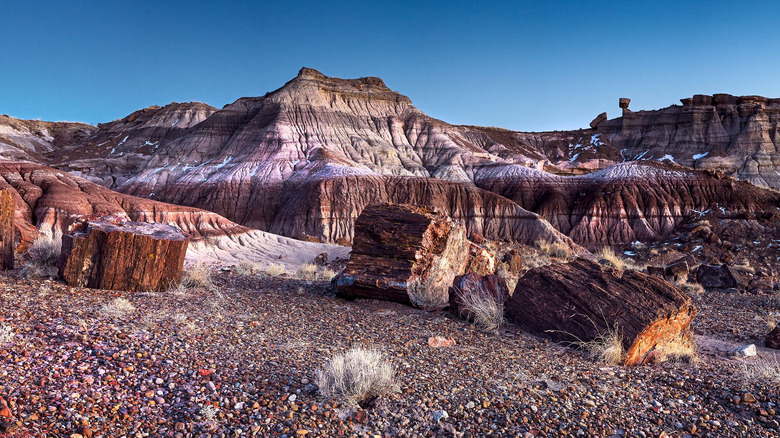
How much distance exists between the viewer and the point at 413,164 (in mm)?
61062

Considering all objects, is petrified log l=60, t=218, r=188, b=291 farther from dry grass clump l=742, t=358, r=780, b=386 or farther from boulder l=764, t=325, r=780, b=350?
boulder l=764, t=325, r=780, b=350

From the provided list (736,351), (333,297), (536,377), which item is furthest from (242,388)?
(736,351)

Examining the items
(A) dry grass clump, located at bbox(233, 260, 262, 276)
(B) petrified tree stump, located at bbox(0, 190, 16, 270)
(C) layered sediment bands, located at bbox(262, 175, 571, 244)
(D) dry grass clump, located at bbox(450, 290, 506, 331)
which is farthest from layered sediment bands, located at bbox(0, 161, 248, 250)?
(D) dry grass clump, located at bbox(450, 290, 506, 331)

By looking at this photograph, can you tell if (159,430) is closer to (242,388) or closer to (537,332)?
(242,388)

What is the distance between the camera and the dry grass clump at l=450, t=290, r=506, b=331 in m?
6.92

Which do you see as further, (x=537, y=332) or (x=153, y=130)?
(x=153, y=130)

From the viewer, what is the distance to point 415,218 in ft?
31.2

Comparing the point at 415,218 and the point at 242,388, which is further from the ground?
the point at 415,218

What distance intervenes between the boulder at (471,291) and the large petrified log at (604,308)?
1.38ft

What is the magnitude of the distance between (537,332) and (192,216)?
24924mm

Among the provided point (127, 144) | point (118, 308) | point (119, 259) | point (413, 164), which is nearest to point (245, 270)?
point (119, 259)

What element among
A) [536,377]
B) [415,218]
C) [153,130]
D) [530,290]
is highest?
[153,130]

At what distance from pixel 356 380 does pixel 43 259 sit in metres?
8.71

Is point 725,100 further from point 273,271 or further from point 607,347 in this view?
point 607,347
